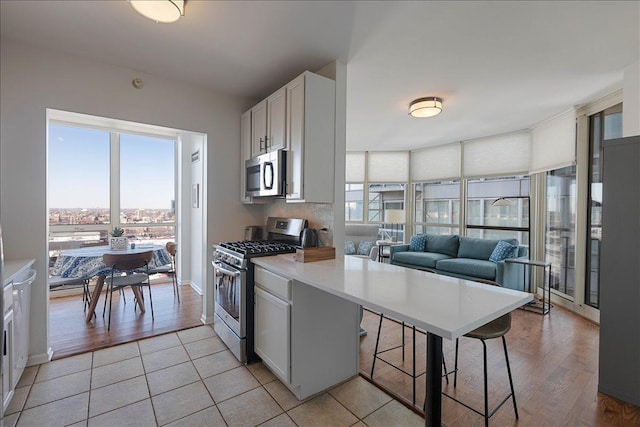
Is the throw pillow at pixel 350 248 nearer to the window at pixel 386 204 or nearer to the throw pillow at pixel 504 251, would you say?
the window at pixel 386 204

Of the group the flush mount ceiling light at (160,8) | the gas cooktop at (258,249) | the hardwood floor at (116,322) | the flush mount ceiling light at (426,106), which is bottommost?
the hardwood floor at (116,322)

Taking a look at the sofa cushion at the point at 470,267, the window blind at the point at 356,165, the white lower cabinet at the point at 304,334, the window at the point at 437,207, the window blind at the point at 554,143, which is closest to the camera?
the white lower cabinet at the point at 304,334

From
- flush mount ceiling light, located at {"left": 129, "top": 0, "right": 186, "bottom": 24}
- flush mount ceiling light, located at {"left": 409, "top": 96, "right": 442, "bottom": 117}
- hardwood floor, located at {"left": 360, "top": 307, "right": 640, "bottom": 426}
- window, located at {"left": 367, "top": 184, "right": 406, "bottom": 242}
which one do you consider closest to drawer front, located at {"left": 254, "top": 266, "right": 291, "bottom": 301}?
hardwood floor, located at {"left": 360, "top": 307, "right": 640, "bottom": 426}

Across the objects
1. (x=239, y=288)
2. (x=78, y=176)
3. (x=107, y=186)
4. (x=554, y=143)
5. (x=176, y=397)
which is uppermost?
(x=554, y=143)

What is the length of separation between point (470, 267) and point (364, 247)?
2095 millimetres

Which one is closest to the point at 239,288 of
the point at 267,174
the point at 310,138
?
the point at 267,174

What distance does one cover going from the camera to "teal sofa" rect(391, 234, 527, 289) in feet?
14.1

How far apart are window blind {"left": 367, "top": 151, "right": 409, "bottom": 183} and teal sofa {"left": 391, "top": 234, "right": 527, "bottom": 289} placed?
1.52 m

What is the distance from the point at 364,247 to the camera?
6035mm

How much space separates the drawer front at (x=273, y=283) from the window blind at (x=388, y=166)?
15.4ft

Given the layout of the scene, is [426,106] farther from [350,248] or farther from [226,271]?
[350,248]

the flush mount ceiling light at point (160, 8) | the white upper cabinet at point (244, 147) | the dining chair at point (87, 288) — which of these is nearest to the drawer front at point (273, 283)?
the white upper cabinet at point (244, 147)

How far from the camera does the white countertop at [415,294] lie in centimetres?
117

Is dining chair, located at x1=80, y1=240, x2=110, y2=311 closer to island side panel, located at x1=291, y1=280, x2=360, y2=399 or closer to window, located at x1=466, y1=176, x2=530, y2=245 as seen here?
island side panel, located at x1=291, y1=280, x2=360, y2=399
